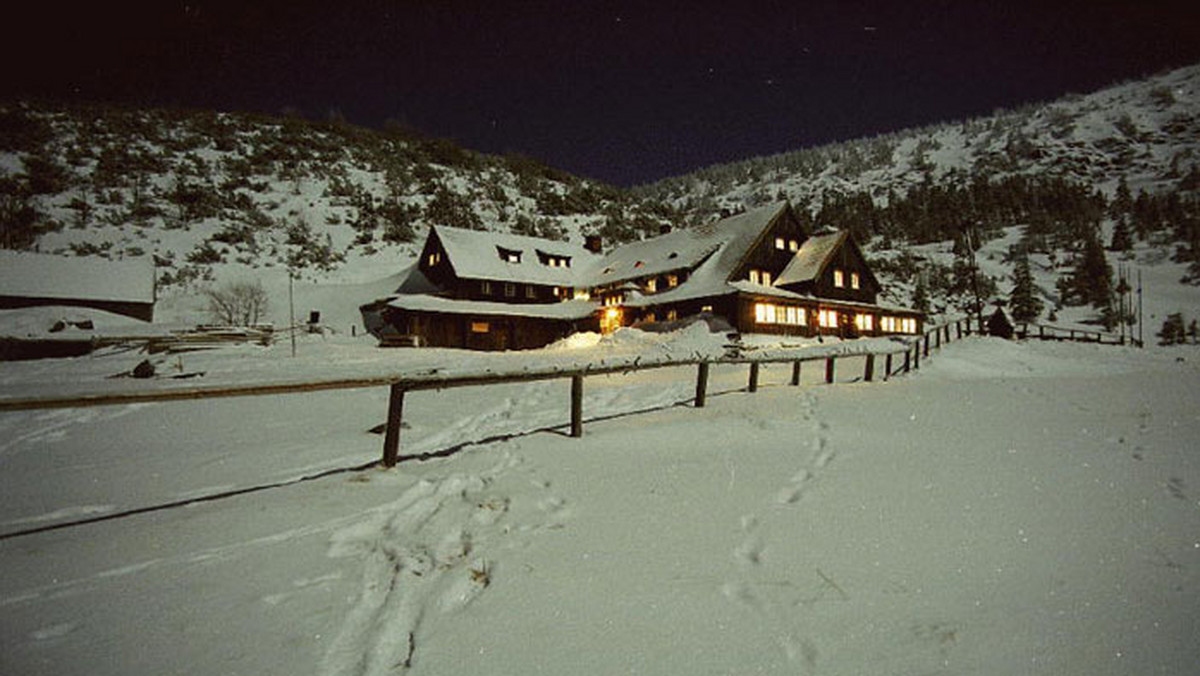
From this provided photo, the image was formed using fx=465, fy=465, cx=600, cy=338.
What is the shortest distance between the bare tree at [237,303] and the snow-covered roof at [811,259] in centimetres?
3786

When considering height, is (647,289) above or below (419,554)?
above

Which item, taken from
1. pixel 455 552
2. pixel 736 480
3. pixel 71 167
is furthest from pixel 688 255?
pixel 71 167

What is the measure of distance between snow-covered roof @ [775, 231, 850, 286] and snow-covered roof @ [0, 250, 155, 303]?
45191mm

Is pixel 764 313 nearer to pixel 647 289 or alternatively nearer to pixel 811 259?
pixel 811 259

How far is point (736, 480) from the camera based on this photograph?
5.65 m

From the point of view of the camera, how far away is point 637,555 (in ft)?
12.9

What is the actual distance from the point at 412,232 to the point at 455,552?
170 ft

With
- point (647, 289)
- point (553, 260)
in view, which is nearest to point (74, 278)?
point (553, 260)

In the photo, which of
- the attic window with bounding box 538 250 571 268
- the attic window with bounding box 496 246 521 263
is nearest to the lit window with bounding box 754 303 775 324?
the attic window with bounding box 538 250 571 268

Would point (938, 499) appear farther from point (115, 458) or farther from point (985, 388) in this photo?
point (115, 458)

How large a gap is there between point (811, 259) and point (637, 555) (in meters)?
35.2

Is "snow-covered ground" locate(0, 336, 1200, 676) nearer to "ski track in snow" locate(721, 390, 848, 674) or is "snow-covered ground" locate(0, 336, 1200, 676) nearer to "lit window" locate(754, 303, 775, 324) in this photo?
"ski track in snow" locate(721, 390, 848, 674)

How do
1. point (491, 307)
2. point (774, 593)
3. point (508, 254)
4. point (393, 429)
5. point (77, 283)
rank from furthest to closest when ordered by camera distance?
1. point (508, 254)
2. point (491, 307)
3. point (77, 283)
4. point (393, 429)
5. point (774, 593)

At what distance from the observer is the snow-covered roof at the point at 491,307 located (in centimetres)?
2980
